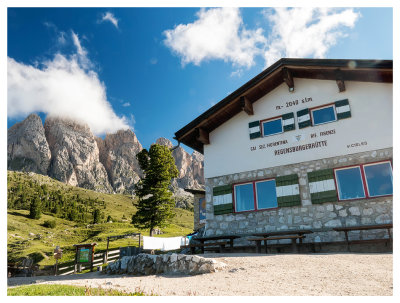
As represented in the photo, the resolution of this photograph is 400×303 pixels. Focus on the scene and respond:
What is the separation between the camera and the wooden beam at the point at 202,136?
47.4 ft

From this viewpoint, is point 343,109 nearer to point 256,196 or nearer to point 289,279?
point 256,196

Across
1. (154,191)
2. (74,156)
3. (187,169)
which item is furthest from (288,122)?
(187,169)

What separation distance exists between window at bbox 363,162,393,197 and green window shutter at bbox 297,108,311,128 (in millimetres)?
2884

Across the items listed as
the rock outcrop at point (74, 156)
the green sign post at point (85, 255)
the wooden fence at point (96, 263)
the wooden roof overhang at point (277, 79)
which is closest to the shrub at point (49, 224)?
the wooden fence at point (96, 263)

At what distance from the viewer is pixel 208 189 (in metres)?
14.1

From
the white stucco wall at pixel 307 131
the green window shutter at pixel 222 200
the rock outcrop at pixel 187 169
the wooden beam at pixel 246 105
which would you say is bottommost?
the green window shutter at pixel 222 200

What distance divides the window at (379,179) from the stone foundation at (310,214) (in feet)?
0.75

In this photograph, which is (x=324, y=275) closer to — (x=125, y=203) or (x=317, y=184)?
(x=317, y=184)

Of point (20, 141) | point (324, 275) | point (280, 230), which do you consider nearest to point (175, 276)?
point (324, 275)

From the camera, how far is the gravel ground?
5.28 meters

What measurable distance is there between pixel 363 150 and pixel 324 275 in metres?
6.48

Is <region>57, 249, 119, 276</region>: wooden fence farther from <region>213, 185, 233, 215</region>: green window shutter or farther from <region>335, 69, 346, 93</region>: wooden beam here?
<region>335, 69, 346, 93</region>: wooden beam

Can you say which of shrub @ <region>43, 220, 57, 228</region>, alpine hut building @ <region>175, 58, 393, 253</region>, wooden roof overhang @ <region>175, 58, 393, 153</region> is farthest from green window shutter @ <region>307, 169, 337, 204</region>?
shrub @ <region>43, 220, 57, 228</region>

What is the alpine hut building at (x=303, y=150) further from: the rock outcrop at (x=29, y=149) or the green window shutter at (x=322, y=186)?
the rock outcrop at (x=29, y=149)
